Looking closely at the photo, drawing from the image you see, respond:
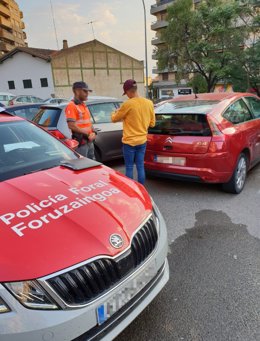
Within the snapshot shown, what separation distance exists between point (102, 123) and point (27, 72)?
3016cm

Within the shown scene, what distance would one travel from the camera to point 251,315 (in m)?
2.17

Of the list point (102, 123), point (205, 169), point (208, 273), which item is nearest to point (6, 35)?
point (102, 123)

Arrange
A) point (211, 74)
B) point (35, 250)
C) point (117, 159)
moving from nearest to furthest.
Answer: point (35, 250), point (117, 159), point (211, 74)

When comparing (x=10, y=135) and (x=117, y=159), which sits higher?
(x=10, y=135)

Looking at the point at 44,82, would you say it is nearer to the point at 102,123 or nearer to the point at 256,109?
the point at 102,123

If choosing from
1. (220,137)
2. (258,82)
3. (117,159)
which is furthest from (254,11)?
(220,137)

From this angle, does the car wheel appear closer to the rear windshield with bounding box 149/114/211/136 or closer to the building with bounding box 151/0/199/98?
the rear windshield with bounding box 149/114/211/136

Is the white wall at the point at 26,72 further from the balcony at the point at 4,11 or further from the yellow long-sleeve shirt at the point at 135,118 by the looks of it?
the balcony at the point at 4,11

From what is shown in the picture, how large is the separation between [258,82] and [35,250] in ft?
48.5

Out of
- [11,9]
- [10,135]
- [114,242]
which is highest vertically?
[11,9]

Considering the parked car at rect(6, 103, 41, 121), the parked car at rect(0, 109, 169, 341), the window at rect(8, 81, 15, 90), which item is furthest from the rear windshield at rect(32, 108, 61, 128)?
the window at rect(8, 81, 15, 90)

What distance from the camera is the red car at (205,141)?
407 centimetres

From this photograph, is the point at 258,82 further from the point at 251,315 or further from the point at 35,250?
the point at 35,250

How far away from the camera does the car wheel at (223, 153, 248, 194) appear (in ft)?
14.2
